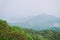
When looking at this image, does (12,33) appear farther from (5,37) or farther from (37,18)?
(37,18)

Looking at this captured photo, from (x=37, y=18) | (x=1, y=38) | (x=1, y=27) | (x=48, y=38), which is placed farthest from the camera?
(x=37, y=18)

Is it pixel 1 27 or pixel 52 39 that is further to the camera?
pixel 52 39

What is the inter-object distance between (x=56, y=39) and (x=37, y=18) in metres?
65.1

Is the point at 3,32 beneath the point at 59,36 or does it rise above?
above

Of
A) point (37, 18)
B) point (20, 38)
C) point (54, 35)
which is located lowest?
point (37, 18)

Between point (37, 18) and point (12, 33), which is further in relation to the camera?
point (37, 18)

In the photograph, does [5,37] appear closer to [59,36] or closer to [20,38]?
[20,38]

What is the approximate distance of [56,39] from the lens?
40.2 metres

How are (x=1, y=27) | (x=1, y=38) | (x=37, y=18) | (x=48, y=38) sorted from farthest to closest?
(x=37, y=18), (x=48, y=38), (x=1, y=27), (x=1, y=38)

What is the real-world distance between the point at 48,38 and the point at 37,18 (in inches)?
2580

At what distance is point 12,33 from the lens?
21.1 metres

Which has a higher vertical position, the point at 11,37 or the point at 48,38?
the point at 11,37

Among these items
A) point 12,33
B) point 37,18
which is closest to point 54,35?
point 12,33

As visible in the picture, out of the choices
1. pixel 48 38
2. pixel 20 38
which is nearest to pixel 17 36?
pixel 20 38
